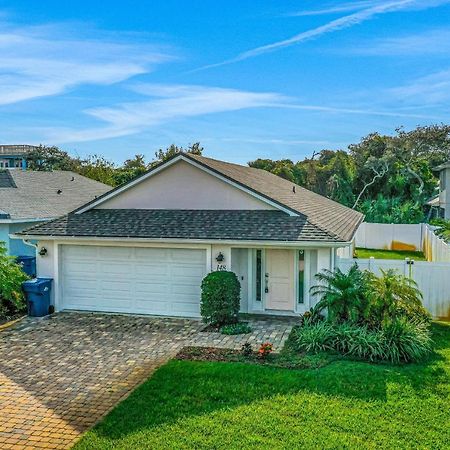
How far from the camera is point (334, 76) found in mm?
18438

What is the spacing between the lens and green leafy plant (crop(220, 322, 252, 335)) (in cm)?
1249

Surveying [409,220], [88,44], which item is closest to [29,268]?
[88,44]

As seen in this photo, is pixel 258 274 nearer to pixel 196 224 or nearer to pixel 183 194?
pixel 196 224

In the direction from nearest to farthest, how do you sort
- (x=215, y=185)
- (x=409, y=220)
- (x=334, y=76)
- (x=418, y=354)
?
(x=418, y=354)
(x=215, y=185)
(x=334, y=76)
(x=409, y=220)

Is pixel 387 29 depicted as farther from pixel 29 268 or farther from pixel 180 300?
pixel 29 268

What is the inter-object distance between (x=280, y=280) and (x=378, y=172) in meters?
32.1

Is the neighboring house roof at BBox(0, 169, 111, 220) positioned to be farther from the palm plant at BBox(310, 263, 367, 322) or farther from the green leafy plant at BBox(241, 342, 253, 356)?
the palm plant at BBox(310, 263, 367, 322)

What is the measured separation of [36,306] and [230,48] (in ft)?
33.9

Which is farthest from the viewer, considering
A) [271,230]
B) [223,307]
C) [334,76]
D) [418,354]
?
[334,76]

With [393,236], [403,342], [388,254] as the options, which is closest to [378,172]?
[393,236]

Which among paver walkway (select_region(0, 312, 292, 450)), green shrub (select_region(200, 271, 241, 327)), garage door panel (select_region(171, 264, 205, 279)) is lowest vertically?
paver walkway (select_region(0, 312, 292, 450))

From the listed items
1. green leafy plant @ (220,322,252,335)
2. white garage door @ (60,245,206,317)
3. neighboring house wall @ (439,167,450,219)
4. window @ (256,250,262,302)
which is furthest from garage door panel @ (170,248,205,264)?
neighboring house wall @ (439,167,450,219)

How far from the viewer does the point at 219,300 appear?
13.1 m

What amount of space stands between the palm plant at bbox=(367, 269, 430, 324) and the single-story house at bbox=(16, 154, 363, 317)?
1.89 m
